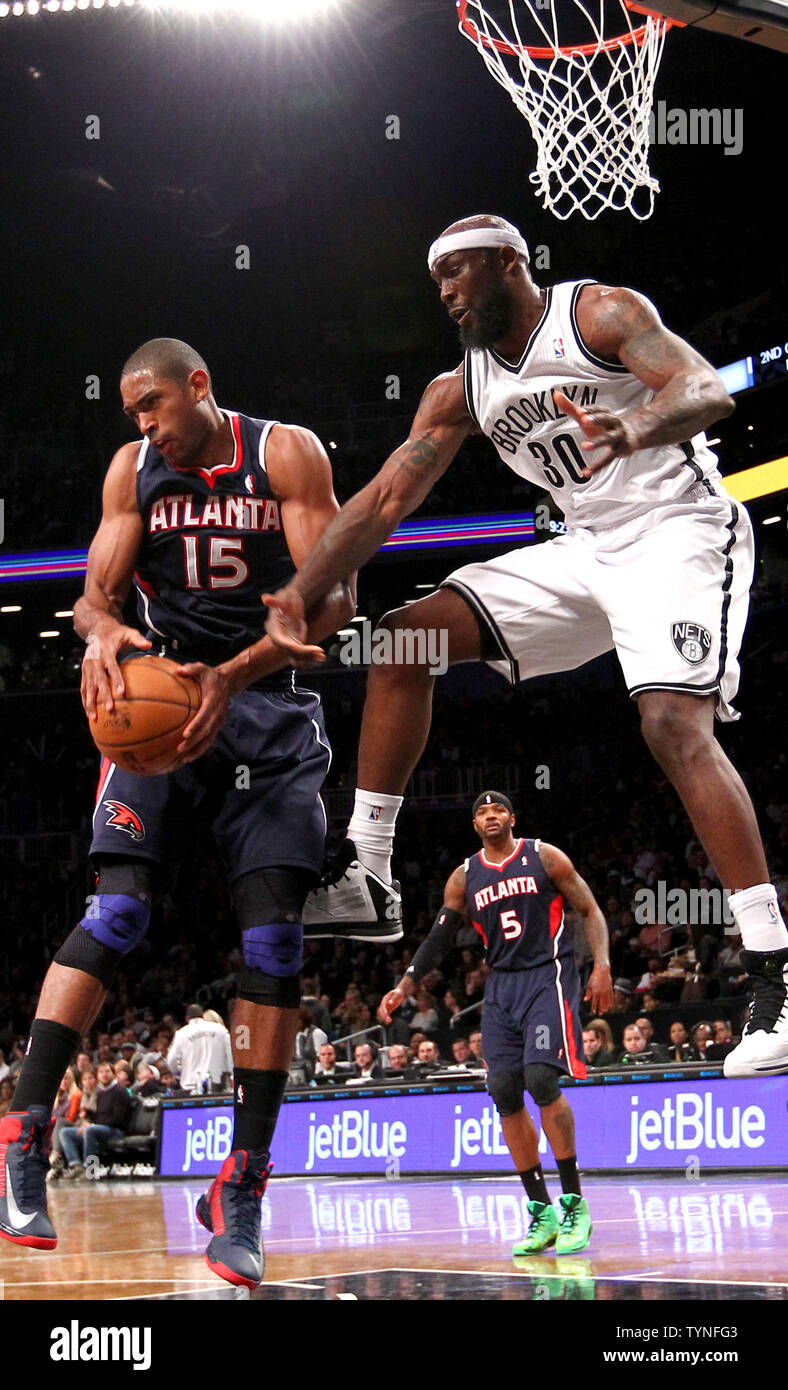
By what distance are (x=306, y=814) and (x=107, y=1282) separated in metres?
2.80

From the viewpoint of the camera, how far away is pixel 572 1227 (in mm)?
6391

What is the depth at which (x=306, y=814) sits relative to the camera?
4172 mm

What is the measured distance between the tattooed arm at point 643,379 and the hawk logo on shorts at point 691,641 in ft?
1.75

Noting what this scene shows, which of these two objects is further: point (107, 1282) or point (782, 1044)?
point (107, 1282)

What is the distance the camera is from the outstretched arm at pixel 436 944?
23.5ft

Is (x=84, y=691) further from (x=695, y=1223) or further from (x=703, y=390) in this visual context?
(x=695, y=1223)

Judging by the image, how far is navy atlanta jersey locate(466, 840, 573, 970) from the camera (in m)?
7.20

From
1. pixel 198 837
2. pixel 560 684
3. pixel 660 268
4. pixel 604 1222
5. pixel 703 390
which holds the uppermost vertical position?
pixel 660 268

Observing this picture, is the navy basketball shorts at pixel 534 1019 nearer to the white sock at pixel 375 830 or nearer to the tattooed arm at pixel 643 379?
the white sock at pixel 375 830

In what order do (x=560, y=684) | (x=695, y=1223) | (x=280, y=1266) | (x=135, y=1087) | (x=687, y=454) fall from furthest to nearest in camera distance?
(x=560, y=684) < (x=135, y=1087) < (x=695, y=1223) < (x=280, y=1266) < (x=687, y=454)

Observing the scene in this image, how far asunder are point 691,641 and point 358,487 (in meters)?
15.8

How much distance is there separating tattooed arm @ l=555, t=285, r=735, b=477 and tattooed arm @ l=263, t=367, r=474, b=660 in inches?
22.8
